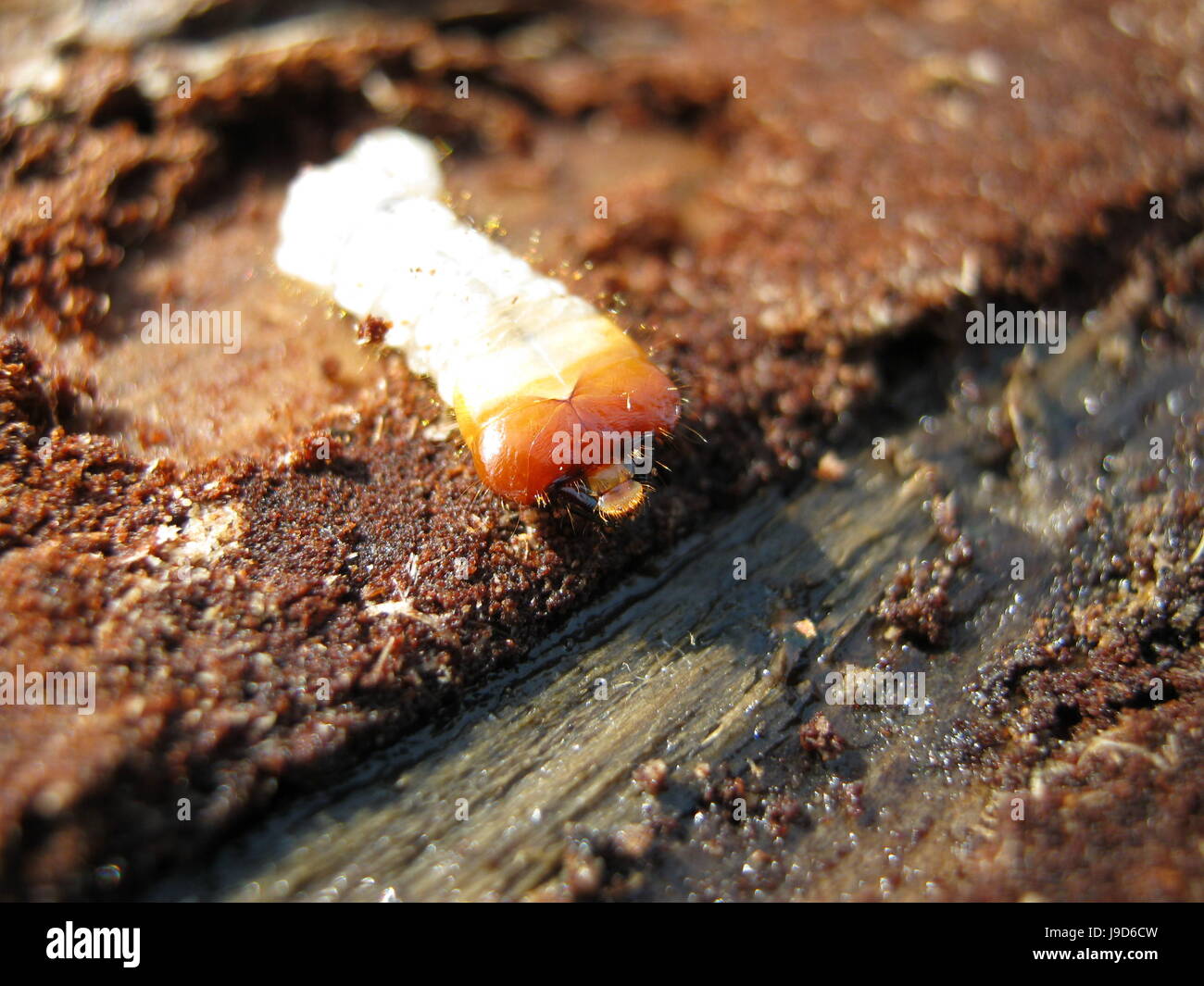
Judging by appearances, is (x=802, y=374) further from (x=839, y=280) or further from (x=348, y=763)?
(x=348, y=763)

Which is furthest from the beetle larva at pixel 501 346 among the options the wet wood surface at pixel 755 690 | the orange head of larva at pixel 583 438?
the wet wood surface at pixel 755 690

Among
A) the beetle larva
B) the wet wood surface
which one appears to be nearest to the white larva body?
the beetle larva

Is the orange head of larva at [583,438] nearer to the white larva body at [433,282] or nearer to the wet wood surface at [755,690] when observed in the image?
the white larva body at [433,282]

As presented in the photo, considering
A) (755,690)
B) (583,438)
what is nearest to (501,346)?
(583,438)

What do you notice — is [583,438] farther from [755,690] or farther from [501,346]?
[755,690]

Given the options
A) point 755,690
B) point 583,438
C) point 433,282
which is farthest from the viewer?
point 433,282

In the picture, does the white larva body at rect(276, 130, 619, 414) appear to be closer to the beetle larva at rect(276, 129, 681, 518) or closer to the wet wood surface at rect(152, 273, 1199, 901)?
the beetle larva at rect(276, 129, 681, 518)
